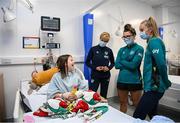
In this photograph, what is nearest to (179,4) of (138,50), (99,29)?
(99,29)

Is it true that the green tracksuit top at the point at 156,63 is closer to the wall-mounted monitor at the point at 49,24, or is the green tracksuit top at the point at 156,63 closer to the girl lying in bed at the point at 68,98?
the girl lying in bed at the point at 68,98

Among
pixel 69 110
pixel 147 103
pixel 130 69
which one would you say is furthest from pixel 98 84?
pixel 69 110

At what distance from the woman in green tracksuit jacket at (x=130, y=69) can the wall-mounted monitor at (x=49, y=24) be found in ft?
4.39

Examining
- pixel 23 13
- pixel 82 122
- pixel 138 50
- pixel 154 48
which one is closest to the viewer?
pixel 82 122

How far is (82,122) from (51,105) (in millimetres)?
327

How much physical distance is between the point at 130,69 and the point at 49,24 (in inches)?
64.0

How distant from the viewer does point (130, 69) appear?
248 centimetres

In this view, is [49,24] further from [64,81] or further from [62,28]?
[64,81]

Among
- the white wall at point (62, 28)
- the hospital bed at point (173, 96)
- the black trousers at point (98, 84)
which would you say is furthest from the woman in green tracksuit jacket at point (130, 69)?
the white wall at point (62, 28)

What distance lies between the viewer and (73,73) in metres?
2.14

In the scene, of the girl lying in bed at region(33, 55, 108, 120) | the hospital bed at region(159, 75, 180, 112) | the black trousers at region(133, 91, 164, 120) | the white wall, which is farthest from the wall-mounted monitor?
the hospital bed at region(159, 75, 180, 112)

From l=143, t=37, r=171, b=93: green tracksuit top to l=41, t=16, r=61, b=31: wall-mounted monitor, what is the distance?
1932mm

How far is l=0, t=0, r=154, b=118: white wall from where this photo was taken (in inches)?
124

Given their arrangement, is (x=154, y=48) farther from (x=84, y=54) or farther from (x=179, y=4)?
(x=179, y=4)
